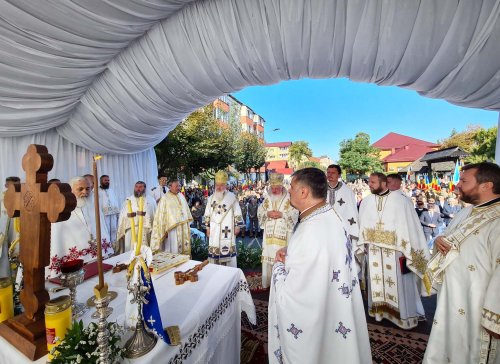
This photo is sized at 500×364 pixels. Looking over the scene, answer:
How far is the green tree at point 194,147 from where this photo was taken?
11.9 meters

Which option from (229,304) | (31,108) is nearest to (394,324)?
(229,304)

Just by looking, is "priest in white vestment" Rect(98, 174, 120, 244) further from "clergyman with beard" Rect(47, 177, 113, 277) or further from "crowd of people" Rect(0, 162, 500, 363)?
"clergyman with beard" Rect(47, 177, 113, 277)

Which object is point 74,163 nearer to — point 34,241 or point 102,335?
point 34,241

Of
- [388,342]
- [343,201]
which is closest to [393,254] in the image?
[388,342]

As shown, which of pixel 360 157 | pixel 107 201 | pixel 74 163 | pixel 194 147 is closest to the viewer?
pixel 74 163

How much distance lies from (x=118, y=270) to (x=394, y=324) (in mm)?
4394

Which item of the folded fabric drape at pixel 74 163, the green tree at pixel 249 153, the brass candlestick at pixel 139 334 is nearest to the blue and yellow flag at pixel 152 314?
the brass candlestick at pixel 139 334

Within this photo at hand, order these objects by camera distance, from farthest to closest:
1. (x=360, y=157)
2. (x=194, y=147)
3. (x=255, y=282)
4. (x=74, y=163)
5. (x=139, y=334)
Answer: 1. (x=360, y=157)
2. (x=194, y=147)
3. (x=74, y=163)
4. (x=255, y=282)
5. (x=139, y=334)

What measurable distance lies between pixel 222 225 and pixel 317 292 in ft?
12.3

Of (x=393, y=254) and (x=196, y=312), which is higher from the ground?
(x=196, y=312)

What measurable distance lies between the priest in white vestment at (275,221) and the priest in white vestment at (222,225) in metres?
0.70

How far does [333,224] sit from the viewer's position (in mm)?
1959

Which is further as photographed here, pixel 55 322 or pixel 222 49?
pixel 222 49

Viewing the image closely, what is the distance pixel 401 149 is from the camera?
5894 cm
